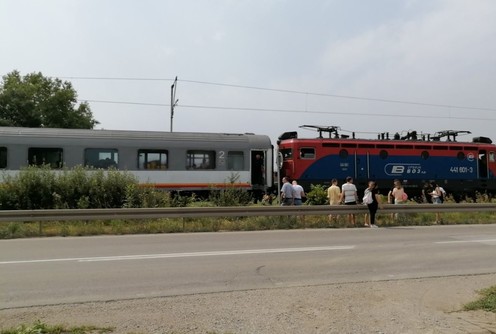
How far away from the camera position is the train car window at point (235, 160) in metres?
22.0

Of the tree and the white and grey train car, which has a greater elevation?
the tree

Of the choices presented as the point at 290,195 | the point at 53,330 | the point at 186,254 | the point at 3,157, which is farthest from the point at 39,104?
the point at 53,330

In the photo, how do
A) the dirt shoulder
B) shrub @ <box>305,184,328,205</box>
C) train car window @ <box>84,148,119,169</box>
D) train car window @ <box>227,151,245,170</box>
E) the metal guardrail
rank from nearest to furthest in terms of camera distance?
the dirt shoulder < the metal guardrail < shrub @ <box>305,184,328,205</box> < train car window @ <box>84,148,119,169</box> < train car window @ <box>227,151,245,170</box>

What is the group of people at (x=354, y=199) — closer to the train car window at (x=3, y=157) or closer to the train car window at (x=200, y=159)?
the train car window at (x=200, y=159)

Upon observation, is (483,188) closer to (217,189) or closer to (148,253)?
(217,189)

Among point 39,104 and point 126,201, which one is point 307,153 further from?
point 39,104

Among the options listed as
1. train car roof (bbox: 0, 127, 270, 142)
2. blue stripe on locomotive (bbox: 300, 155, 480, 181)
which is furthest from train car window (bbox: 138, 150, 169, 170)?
blue stripe on locomotive (bbox: 300, 155, 480, 181)

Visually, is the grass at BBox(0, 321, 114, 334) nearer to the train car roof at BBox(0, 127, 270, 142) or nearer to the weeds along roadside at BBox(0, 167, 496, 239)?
the weeds along roadside at BBox(0, 167, 496, 239)

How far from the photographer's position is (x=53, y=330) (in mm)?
4836

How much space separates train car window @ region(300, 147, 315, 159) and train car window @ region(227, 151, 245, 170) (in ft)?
10.1

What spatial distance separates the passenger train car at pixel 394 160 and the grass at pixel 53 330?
1887 cm

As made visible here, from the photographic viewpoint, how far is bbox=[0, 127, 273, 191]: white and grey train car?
19922 millimetres

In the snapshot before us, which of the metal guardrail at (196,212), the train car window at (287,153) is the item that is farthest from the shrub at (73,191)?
the train car window at (287,153)

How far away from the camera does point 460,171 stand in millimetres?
26375
